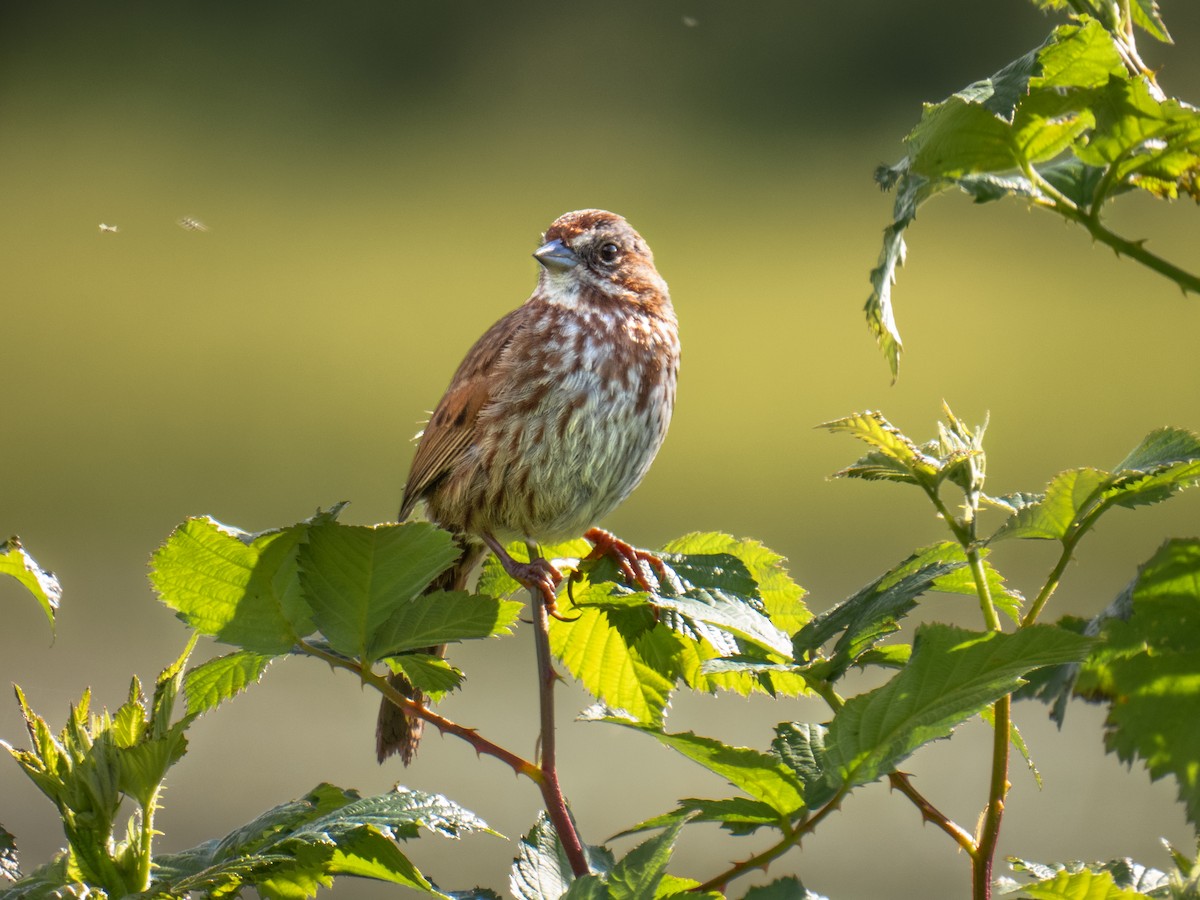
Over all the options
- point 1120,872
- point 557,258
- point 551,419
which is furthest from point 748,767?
point 557,258

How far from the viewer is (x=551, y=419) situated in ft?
7.34

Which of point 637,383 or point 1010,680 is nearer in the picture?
point 1010,680

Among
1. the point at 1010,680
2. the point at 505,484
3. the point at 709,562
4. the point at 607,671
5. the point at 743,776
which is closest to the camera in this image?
the point at 1010,680

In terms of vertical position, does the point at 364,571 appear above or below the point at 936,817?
above

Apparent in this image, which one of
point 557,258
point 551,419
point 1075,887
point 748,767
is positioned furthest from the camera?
point 557,258

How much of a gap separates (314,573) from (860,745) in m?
0.39

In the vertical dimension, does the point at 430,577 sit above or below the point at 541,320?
below

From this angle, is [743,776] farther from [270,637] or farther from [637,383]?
[637,383]

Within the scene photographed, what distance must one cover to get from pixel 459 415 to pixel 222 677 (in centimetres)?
129

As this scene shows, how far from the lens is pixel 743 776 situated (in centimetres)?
86

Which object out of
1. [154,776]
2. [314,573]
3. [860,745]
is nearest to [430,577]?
[314,573]

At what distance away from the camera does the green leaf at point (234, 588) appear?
0.98 meters

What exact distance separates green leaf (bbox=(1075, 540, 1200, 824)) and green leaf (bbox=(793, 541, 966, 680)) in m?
0.14

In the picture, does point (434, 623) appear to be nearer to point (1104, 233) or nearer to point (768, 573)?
point (768, 573)
